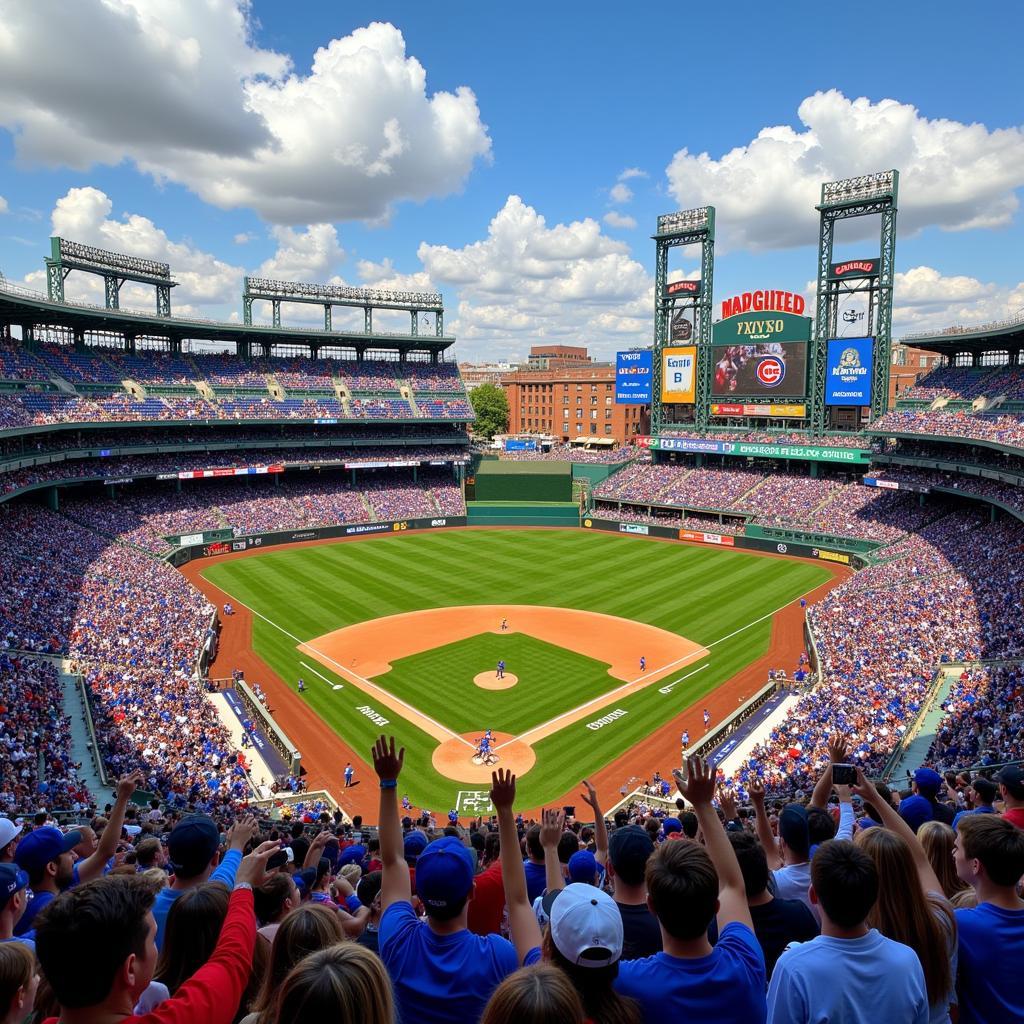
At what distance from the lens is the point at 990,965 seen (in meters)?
4.24

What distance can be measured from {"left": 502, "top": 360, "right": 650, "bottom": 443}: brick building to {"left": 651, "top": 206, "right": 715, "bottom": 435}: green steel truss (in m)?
27.7

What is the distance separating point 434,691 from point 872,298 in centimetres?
4807

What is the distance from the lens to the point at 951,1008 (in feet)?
13.9

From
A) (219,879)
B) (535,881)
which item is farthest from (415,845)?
(219,879)

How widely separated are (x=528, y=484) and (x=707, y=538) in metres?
18.8

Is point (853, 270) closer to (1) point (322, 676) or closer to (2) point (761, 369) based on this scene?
(2) point (761, 369)

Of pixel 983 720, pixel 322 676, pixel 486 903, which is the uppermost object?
pixel 486 903

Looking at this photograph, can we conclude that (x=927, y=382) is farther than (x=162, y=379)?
No

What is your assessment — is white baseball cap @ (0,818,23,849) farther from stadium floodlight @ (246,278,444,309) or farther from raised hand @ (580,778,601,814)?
stadium floodlight @ (246,278,444,309)

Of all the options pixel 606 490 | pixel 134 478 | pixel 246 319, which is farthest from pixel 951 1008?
pixel 246 319

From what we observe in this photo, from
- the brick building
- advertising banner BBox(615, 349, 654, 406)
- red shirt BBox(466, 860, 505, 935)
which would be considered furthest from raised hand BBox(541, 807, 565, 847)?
the brick building

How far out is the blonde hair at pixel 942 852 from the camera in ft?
18.1

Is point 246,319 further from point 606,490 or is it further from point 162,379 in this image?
point 606,490

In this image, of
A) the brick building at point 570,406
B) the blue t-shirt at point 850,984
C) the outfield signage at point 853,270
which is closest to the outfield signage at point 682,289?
the outfield signage at point 853,270
